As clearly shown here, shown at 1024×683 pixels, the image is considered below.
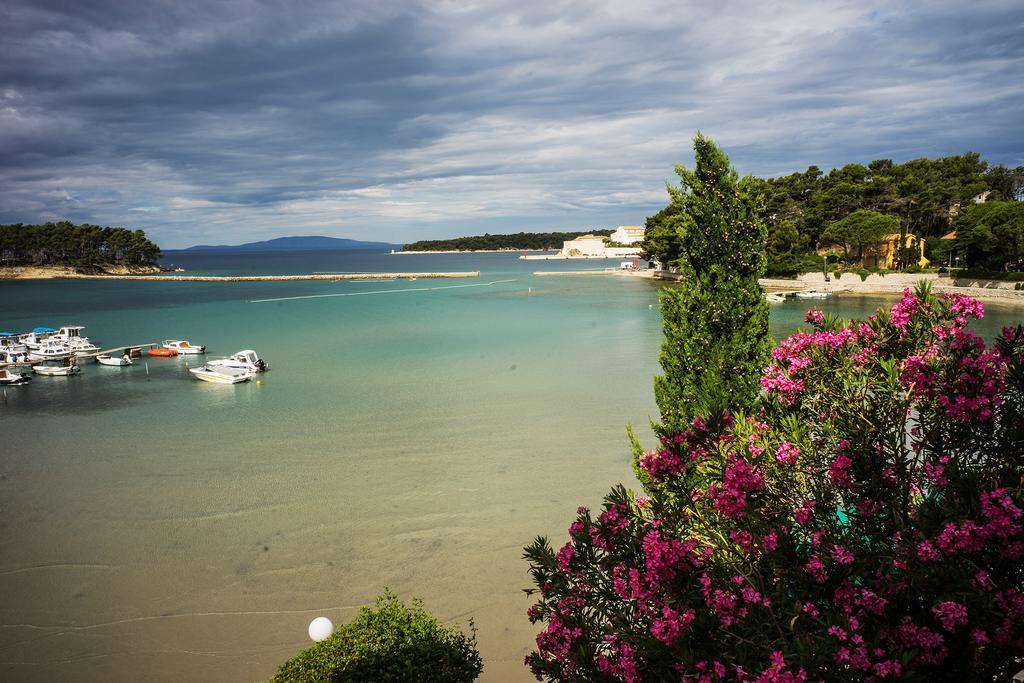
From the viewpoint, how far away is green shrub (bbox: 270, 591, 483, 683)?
4.74 m

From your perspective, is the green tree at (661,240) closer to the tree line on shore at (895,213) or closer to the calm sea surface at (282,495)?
the tree line on shore at (895,213)

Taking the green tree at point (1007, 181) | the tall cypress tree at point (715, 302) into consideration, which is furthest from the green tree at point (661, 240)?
the tall cypress tree at point (715, 302)

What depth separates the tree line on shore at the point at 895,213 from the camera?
4666 cm

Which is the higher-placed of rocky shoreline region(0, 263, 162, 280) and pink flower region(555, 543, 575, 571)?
rocky shoreline region(0, 263, 162, 280)

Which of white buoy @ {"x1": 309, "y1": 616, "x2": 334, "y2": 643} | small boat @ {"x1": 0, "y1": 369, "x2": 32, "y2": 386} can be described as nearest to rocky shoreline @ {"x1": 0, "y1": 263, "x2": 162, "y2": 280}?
small boat @ {"x1": 0, "y1": 369, "x2": 32, "y2": 386}

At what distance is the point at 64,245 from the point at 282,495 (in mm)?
129933

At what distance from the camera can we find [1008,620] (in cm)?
222

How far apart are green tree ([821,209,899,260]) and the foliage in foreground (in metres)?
62.5

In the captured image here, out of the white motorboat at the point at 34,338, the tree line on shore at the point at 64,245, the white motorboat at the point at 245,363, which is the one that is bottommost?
the white motorboat at the point at 245,363

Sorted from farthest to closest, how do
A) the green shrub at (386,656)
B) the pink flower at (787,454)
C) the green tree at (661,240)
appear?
the green tree at (661,240), the green shrub at (386,656), the pink flower at (787,454)

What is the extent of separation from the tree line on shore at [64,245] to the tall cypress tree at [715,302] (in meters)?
134

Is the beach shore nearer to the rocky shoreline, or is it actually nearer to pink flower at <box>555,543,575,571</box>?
pink flower at <box>555,543,575,571</box>

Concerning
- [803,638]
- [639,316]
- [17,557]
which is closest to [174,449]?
[17,557]

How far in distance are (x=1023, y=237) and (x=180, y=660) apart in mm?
55553
